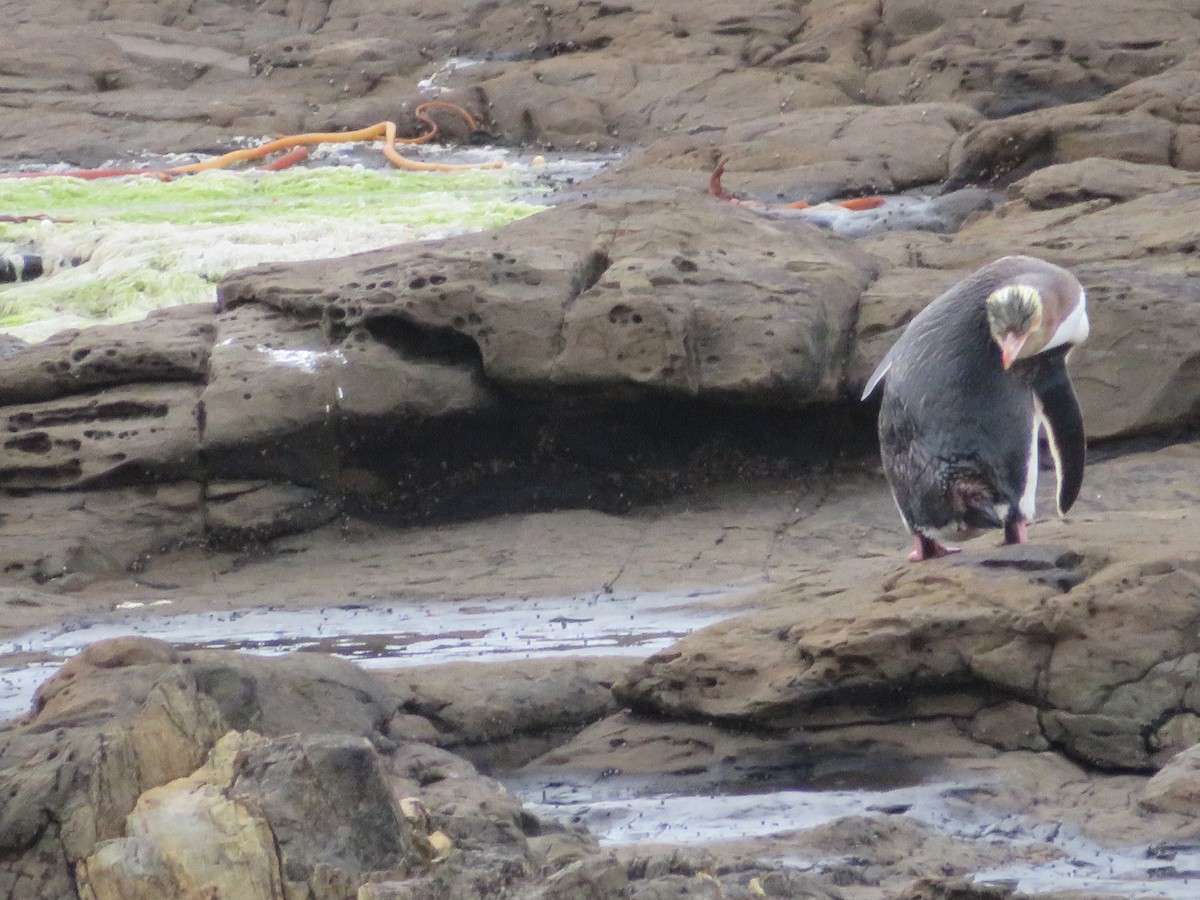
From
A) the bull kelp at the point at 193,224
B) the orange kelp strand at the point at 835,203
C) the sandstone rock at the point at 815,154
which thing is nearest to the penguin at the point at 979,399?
the bull kelp at the point at 193,224

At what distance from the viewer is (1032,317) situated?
5055 millimetres

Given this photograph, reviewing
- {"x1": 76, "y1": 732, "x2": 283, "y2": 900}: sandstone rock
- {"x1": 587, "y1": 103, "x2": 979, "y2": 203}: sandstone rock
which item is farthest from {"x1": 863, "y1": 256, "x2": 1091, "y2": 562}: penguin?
{"x1": 587, "y1": 103, "x2": 979, "y2": 203}: sandstone rock

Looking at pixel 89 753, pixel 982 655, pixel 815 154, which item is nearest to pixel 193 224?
pixel 815 154

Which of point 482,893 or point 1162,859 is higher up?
point 482,893

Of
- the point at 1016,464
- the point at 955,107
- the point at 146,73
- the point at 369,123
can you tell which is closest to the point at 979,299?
the point at 1016,464

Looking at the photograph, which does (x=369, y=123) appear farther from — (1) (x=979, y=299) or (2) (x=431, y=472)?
(1) (x=979, y=299)

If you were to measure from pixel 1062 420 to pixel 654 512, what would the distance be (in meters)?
2.79

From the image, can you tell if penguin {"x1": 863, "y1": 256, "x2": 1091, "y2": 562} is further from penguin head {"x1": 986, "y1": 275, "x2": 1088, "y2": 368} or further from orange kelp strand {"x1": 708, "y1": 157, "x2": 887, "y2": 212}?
orange kelp strand {"x1": 708, "y1": 157, "x2": 887, "y2": 212}

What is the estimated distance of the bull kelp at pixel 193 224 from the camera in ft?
37.8

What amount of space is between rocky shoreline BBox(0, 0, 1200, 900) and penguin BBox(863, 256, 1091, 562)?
18 cm

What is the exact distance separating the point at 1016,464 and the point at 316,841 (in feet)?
9.44

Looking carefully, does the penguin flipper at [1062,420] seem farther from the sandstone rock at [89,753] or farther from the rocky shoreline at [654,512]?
the sandstone rock at [89,753]

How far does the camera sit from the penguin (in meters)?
Answer: 5.22

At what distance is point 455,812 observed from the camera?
3.55m
